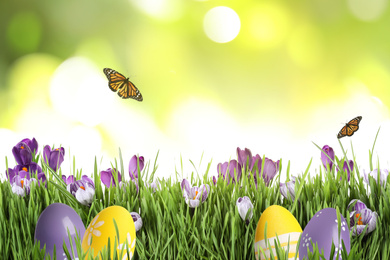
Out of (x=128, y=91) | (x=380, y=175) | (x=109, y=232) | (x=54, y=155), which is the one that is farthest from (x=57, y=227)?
(x=128, y=91)

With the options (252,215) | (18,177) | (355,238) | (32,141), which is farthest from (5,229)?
(355,238)

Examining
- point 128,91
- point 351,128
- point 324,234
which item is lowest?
point 324,234

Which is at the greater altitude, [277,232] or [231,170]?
[231,170]

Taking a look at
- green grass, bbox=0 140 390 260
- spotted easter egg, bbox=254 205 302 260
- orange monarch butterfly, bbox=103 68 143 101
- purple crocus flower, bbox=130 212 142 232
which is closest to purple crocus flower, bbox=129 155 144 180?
green grass, bbox=0 140 390 260

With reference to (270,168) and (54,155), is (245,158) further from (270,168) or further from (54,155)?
(54,155)

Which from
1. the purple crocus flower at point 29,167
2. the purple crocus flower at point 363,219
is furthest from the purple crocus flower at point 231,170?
the purple crocus flower at point 29,167

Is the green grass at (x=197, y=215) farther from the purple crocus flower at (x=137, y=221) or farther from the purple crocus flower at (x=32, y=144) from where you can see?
the purple crocus flower at (x=32, y=144)

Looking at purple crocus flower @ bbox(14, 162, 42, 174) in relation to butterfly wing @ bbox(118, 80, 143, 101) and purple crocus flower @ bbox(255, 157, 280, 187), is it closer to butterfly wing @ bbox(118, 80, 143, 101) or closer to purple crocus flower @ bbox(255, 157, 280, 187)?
purple crocus flower @ bbox(255, 157, 280, 187)
